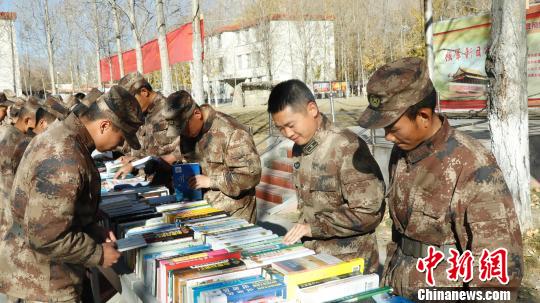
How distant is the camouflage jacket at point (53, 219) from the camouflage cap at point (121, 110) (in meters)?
0.16

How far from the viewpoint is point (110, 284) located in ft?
12.1

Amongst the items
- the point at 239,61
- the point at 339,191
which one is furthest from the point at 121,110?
the point at 239,61

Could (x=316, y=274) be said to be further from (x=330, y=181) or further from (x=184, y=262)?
(x=330, y=181)

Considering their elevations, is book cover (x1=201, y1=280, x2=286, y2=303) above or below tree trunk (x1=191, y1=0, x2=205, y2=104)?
below

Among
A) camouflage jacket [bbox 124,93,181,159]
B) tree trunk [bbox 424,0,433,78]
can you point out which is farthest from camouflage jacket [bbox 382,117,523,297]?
tree trunk [bbox 424,0,433,78]

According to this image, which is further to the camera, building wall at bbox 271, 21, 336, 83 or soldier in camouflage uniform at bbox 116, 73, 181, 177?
building wall at bbox 271, 21, 336, 83

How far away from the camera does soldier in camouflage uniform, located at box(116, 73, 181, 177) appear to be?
18.4 feet

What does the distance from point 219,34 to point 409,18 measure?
68.9ft

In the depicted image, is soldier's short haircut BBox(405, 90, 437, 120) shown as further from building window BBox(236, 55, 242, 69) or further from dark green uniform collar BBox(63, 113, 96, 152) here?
building window BBox(236, 55, 242, 69)

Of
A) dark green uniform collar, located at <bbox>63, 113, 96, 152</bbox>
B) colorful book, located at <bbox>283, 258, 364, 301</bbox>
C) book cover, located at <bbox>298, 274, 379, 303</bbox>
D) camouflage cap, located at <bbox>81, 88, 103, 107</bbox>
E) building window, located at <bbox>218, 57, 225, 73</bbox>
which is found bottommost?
book cover, located at <bbox>298, 274, 379, 303</bbox>

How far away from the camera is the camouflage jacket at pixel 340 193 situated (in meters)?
2.69

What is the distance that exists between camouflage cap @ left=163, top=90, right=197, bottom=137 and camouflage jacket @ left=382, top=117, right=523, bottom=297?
1998mm

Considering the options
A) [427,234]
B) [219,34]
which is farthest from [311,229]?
[219,34]

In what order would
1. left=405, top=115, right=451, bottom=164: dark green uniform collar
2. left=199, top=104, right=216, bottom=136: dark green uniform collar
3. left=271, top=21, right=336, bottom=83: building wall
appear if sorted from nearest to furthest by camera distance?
left=405, top=115, right=451, bottom=164: dark green uniform collar
left=199, top=104, right=216, bottom=136: dark green uniform collar
left=271, top=21, right=336, bottom=83: building wall
